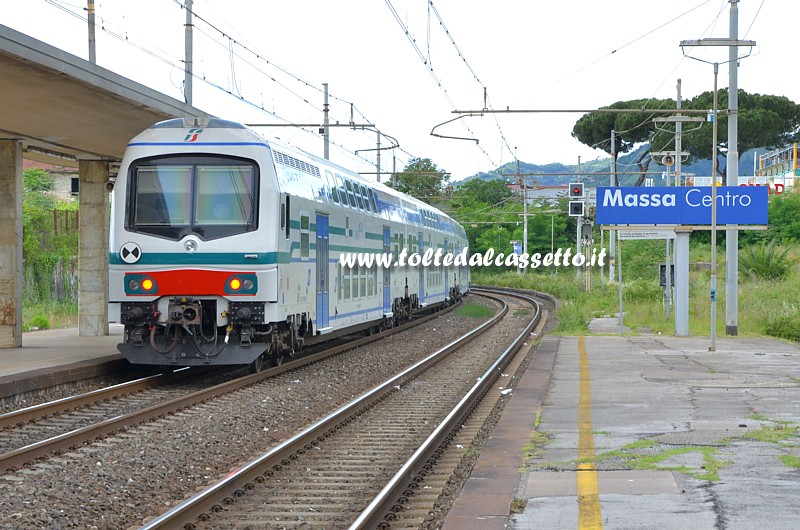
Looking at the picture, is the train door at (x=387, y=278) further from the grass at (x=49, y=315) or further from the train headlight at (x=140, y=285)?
the train headlight at (x=140, y=285)

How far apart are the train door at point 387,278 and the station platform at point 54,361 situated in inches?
256

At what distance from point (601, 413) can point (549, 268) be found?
62902mm

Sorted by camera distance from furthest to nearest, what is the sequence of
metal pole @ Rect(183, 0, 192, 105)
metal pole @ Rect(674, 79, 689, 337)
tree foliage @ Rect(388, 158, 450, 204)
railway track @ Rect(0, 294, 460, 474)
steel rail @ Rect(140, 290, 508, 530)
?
tree foliage @ Rect(388, 158, 450, 204), metal pole @ Rect(674, 79, 689, 337), metal pole @ Rect(183, 0, 192, 105), railway track @ Rect(0, 294, 460, 474), steel rail @ Rect(140, 290, 508, 530)

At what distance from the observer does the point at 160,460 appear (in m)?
9.27

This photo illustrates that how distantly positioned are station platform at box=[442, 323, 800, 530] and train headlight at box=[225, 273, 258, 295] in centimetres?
386

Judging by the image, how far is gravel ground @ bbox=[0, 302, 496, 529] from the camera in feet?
24.4

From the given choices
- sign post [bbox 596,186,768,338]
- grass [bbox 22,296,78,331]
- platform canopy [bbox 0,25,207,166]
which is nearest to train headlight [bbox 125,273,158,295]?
platform canopy [bbox 0,25,207,166]

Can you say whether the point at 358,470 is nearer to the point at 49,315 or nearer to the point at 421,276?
the point at 49,315

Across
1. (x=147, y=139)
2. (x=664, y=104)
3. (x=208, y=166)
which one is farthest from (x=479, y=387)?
(x=664, y=104)

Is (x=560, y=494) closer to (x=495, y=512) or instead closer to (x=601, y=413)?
(x=495, y=512)

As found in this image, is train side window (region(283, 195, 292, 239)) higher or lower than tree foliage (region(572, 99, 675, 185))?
lower

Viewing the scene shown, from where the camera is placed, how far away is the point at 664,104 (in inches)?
2554

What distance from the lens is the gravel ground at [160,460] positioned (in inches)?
293

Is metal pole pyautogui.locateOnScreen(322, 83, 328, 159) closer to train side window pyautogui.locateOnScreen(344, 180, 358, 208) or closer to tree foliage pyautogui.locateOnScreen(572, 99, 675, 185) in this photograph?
train side window pyautogui.locateOnScreen(344, 180, 358, 208)
